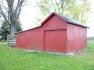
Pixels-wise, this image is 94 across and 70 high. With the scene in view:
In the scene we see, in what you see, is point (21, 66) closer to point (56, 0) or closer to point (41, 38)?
point (41, 38)

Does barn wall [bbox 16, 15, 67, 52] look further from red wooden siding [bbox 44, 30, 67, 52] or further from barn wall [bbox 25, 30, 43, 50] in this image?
red wooden siding [bbox 44, 30, 67, 52]

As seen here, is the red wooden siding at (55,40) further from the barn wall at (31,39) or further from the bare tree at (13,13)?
the bare tree at (13,13)

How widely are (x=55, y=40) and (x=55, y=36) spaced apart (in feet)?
1.26

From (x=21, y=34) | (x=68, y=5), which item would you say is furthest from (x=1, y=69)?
(x=68, y=5)

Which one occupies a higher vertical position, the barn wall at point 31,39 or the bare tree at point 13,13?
the bare tree at point 13,13

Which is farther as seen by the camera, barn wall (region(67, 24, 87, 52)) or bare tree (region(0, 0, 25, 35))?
bare tree (region(0, 0, 25, 35))

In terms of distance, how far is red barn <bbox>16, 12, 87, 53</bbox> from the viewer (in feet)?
49.1

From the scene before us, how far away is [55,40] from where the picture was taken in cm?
1555

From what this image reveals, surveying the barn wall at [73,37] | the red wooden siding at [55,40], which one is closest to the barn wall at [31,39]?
the red wooden siding at [55,40]

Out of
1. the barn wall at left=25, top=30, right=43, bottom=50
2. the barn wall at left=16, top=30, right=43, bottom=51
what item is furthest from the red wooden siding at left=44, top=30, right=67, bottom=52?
the barn wall at left=16, top=30, right=43, bottom=51

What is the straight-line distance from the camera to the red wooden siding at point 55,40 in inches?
589

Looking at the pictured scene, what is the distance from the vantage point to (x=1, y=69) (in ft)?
27.4

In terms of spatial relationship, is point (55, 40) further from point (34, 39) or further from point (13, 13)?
point (13, 13)

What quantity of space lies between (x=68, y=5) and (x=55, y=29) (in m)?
20.1
